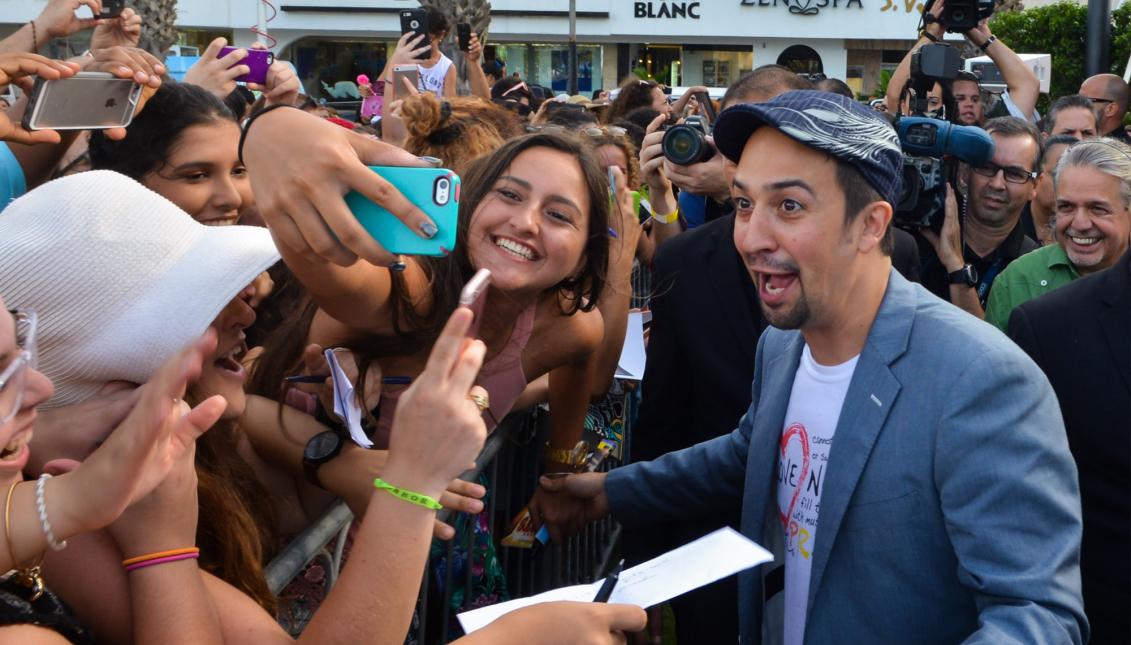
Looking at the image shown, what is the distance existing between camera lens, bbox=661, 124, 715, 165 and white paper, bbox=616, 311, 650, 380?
678 mm

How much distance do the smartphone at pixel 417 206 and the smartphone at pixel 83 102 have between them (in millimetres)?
1707

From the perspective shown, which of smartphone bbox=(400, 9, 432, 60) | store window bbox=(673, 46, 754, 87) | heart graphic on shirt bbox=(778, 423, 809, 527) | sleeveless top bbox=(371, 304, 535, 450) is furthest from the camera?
store window bbox=(673, 46, 754, 87)

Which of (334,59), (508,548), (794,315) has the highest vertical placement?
(334,59)

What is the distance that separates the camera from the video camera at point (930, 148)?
3.86 metres

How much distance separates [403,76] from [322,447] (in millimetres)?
3676

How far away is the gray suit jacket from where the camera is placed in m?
1.98

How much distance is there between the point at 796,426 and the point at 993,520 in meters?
0.58

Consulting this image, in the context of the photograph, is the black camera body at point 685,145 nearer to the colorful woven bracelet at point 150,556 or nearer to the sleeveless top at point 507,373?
the sleeveless top at point 507,373

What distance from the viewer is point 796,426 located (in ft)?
8.18

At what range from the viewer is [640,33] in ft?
120

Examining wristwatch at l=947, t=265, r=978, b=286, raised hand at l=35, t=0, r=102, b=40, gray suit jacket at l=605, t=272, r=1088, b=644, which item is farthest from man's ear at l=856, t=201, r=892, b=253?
raised hand at l=35, t=0, r=102, b=40

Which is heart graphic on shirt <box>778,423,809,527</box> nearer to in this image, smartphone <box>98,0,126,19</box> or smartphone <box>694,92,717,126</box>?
smartphone <box>98,0,126,19</box>

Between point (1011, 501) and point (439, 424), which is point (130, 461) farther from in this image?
point (1011, 501)

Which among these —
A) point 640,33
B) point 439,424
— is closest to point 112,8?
point 439,424
